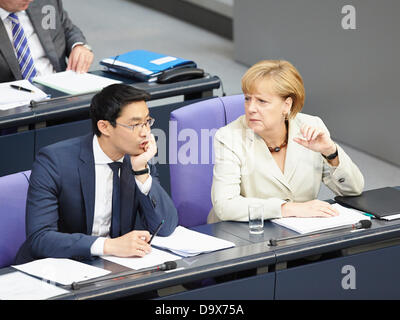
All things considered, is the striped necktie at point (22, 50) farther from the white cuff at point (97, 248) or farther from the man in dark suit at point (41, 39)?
the white cuff at point (97, 248)

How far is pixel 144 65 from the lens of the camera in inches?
189

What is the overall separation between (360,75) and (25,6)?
225cm

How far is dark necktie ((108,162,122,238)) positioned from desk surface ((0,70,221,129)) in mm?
1037

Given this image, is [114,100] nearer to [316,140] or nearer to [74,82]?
[316,140]

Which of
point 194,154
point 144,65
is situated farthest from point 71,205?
point 144,65

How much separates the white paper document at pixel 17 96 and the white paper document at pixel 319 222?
159 cm

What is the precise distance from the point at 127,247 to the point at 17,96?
1.67 m

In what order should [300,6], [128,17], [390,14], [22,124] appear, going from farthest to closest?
1. [128,17]
2. [300,6]
3. [390,14]
4. [22,124]

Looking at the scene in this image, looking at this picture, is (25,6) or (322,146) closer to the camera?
(322,146)

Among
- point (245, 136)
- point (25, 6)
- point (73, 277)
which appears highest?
point (25, 6)

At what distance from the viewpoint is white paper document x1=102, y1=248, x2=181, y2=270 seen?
2854mm

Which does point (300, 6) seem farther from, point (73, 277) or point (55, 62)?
point (73, 277)

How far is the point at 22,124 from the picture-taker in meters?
4.14

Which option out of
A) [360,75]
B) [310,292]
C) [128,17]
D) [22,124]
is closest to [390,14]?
[360,75]
